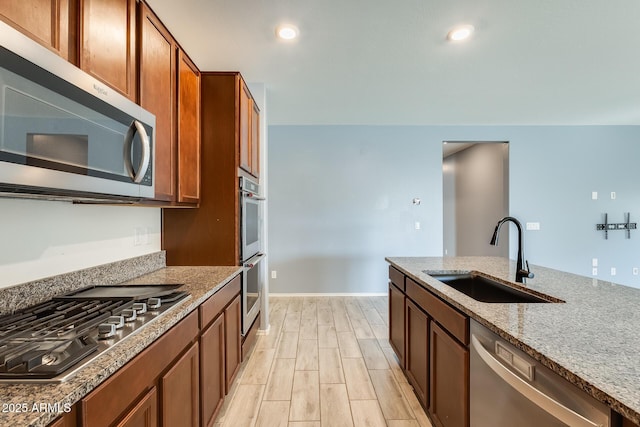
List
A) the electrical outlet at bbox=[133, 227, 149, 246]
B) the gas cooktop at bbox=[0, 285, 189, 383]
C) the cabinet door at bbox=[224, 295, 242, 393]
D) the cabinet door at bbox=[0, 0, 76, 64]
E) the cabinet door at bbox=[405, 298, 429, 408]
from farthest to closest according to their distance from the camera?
the electrical outlet at bbox=[133, 227, 149, 246], the cabinet door at bbox=[224, 295, 242, 393], the cabinet door at bbox=[405, 298, 429, 408], the cabinet door at bbox=[0, 0, 76, 64], the gas cooktop at bbox=[0, 285, 189, 383]

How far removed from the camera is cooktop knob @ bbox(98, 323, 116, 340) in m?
0.86

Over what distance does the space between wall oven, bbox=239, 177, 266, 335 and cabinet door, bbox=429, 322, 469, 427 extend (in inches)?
54.3

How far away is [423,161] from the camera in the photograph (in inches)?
167

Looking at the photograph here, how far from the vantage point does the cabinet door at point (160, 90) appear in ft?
4.83

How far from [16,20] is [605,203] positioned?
20.9ft

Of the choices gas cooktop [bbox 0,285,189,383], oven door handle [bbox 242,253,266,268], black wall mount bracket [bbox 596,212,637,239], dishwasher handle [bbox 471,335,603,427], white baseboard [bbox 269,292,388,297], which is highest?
black wall mount bracket [bbox 596,212,637,239]

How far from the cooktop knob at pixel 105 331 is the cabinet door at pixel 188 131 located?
107cm

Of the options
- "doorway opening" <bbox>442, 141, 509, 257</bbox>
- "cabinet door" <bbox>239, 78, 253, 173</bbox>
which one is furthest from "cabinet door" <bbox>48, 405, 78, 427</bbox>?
"doorway opening" <bbox>442, 141, 509, 257</bbox>

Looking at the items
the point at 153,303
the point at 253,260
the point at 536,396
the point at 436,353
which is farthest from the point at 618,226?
the point at 153,303

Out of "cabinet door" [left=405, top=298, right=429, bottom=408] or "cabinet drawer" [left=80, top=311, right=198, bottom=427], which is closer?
"cabinet drawer" [left=80, top=311, right=198, bottom=427]

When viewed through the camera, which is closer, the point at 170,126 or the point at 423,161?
the point at 170,126

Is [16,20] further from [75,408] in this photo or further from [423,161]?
[423,161]

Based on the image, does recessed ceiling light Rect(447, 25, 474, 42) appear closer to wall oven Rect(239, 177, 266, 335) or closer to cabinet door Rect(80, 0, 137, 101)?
wall oven Rect(239, 177, 266, 335)

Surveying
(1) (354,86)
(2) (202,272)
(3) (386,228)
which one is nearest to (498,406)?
(2) (202,272)
